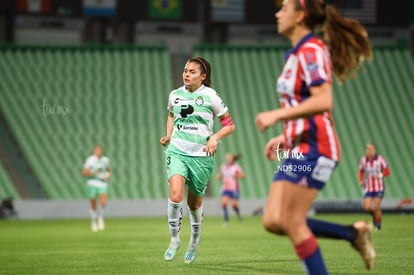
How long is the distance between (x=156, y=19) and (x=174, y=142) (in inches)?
1025

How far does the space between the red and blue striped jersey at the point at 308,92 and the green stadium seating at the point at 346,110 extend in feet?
83.0

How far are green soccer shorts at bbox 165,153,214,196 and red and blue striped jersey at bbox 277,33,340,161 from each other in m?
4.08

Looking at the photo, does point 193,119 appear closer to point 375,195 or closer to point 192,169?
point 192,169

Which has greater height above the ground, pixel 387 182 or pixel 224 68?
pixel 224 68

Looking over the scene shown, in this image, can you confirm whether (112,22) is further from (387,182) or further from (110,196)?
(387,182)

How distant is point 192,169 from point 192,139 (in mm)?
380

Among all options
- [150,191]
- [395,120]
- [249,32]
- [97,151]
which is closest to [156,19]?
[249,32]

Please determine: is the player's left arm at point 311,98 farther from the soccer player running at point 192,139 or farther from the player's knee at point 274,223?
the soccer player running at point 192,139

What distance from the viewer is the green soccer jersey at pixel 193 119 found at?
33.2ft

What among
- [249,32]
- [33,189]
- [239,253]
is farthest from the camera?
[249,32]

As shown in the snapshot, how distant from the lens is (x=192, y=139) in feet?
33.2

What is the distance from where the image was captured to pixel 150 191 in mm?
30484

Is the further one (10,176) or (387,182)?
(387,182)

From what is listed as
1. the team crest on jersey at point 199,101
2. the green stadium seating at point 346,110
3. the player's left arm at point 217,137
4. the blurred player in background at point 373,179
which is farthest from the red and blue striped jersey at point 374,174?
the green stadium seating at point 346,110
